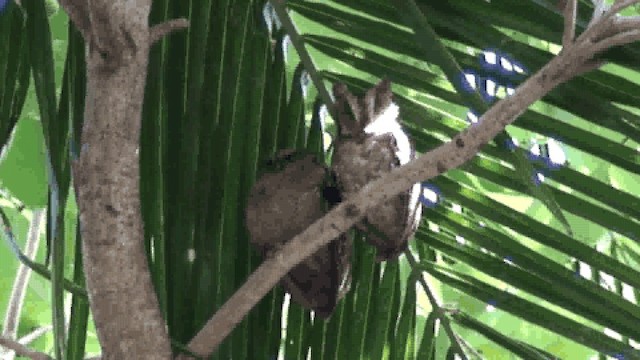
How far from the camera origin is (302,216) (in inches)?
30.0

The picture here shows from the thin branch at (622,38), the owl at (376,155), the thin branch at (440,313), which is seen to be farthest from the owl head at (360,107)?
the thin branch at (622,38)

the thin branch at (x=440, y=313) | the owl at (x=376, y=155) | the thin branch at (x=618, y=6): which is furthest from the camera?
the thin branch at (x=440, y=313)

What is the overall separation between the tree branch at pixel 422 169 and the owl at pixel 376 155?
140 mm

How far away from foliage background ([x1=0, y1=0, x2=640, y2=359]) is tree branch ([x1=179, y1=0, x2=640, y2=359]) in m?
0.05

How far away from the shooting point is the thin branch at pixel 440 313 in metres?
0.90

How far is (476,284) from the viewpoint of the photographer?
856 millimetres

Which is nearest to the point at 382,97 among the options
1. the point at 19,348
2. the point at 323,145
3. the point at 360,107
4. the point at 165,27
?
the point at 360,107

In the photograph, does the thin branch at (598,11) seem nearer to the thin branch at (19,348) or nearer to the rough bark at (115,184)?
the rough bark at (115,184)

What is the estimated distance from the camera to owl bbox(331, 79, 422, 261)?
73 cm

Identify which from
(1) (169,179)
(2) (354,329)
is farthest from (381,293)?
(1) (169,179)

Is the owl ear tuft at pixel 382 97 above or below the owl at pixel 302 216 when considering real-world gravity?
above

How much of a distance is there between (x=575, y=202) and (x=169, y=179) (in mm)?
341

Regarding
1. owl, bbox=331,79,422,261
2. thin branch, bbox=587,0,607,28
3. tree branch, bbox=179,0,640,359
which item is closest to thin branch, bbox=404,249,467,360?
owl, bbox=331,79,422,261

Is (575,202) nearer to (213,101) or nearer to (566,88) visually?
(566,88)
